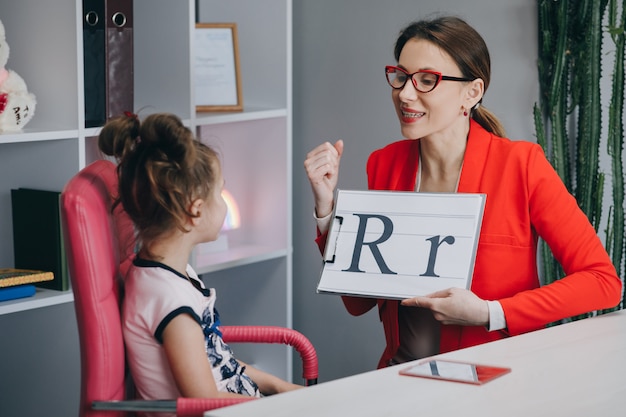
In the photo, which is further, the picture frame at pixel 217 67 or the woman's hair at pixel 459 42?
the picture frame at pixel 217 67

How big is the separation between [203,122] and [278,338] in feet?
3.15

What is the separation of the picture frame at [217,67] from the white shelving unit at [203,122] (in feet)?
0.24

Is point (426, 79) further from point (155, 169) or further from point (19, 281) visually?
point (19, 281)

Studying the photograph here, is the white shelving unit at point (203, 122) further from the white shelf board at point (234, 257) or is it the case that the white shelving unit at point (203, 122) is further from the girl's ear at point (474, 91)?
the girl's ear at point (474, 91)

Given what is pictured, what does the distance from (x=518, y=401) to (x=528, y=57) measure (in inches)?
64.9

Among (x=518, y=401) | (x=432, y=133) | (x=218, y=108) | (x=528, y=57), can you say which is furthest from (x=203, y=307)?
(x=528, y=57)

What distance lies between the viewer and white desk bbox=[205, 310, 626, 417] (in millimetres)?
1356

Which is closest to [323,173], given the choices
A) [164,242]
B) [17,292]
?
[164,242]

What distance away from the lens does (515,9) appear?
2.82 m

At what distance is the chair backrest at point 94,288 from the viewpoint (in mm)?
1493

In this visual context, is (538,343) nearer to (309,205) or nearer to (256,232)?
(256,232)

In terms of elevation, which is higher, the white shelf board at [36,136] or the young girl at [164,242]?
the white shelf board at [36,136]

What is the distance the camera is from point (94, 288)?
151 cm

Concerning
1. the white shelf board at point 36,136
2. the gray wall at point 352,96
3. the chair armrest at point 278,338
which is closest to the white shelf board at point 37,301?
the white shelf board at point 36,136
